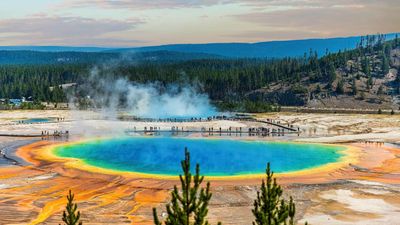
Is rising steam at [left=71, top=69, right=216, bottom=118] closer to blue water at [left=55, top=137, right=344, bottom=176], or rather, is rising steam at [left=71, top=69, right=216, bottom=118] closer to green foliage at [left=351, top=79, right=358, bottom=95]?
green foliage at [left=351, top=79, right=358, bottom=95]

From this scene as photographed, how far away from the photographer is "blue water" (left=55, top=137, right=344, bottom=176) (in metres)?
49.6

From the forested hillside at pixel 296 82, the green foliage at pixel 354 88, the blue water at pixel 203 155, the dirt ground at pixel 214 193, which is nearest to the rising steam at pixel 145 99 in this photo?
the forested hillside at pixel 296 82

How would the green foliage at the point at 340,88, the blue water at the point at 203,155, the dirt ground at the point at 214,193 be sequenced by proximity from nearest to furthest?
1. the dirt ground at the point at 214,193
2. the blue water at the point at 203,155
3. the green foliage at the point at 340,88

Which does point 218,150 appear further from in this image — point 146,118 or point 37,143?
point 146,118

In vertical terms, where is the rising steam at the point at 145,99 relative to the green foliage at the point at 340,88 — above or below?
below

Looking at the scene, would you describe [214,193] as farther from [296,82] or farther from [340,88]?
[296,82]

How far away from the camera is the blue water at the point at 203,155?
163ft

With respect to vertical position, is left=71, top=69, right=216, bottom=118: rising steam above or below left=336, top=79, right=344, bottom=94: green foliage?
below

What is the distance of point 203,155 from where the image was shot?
2260 inches

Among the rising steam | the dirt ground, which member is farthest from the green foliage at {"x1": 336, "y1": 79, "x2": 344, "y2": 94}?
the dirt ground

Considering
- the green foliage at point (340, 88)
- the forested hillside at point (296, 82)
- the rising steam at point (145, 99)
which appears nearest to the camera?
the rising steam at point (145, 99)

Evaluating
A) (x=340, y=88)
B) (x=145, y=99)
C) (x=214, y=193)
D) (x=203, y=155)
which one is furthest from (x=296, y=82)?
(x=214, y=193)

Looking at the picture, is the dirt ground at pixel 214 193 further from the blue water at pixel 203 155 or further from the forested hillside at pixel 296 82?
the forested hillside at pixel 296 82

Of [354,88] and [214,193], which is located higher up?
[354,88]
